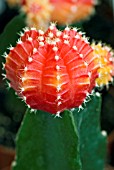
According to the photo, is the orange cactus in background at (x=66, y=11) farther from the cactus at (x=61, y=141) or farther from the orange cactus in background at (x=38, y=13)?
the cactus at (x=61, y=141)

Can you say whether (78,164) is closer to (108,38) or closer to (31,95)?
(31,95)

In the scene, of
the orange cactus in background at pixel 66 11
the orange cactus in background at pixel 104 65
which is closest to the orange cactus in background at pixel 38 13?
the orange cactus in background at pixel 66 11

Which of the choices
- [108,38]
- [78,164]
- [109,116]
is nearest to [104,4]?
[108,38]

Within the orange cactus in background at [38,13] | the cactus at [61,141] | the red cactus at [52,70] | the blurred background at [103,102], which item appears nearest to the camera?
the red cactus at [52,70]

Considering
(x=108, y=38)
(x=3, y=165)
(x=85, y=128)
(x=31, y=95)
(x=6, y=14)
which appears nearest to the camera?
(x=31, y=95)

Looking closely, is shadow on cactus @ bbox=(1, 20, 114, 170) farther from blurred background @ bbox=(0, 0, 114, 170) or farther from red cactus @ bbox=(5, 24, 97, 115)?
blurred background @ bbox=(0, 0, 114, 170)

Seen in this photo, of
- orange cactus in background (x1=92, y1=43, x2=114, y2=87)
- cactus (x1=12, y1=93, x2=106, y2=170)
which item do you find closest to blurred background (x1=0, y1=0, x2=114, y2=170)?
cactus (x1=12, y1=93, x2=106, y2=170)

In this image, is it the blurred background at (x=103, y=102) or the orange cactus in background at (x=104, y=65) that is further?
the blurred background at (x=103, y=102)
